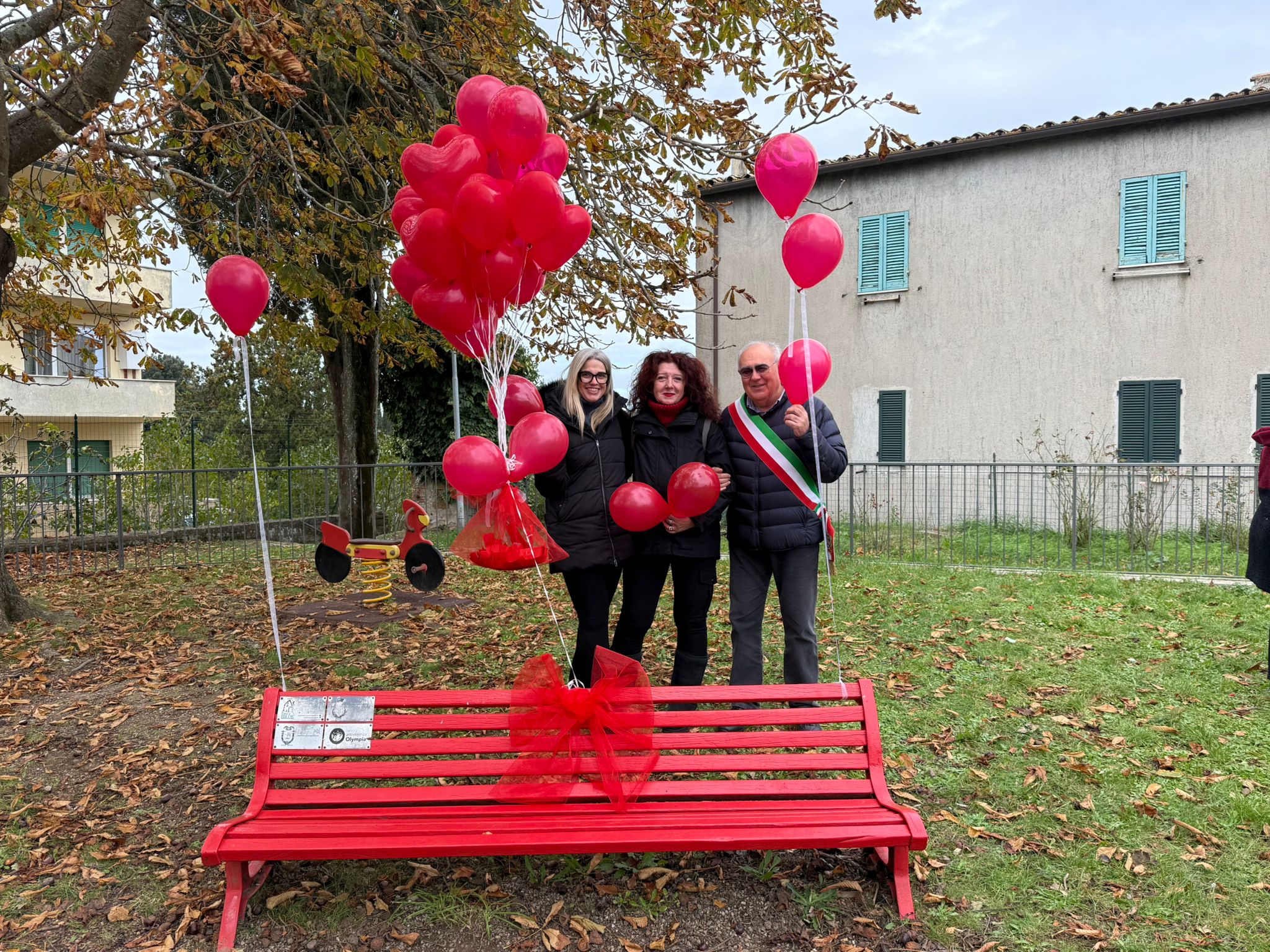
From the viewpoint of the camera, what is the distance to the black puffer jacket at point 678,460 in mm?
3732

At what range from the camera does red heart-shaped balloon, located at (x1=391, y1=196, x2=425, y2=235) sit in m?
3.54

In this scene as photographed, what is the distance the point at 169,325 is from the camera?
799cm

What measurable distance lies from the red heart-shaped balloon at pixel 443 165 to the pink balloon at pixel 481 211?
0.14 feet

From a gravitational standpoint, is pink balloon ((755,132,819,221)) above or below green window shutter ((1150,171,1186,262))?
below

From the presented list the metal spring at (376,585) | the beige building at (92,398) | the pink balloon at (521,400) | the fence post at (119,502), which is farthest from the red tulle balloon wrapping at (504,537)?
the beige building at (92,398)

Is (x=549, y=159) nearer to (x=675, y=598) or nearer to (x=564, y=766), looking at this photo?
(x=675, y=598)

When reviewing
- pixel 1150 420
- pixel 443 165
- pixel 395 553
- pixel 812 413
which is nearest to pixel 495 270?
pixel 443 165

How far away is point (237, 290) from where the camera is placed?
3305 millimetres

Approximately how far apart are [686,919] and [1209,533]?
9.28 metres

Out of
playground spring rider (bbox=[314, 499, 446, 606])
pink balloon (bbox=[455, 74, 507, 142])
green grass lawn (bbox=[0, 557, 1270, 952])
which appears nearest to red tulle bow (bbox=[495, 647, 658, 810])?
green grass lawn (bbox=[0, 557, 1270, 952])

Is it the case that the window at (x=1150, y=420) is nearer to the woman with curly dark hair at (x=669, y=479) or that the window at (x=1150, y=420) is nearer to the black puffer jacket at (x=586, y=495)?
the woman with curly dark hair at (x=669, y=479)

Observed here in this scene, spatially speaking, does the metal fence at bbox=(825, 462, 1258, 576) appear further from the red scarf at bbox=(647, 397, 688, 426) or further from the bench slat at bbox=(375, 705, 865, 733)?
the bench slat at bbox=(375, 705, 865, 733)

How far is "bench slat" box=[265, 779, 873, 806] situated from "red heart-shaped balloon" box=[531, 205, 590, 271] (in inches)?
78.3

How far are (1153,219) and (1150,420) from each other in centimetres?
286
